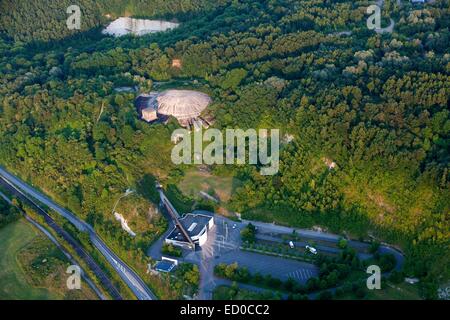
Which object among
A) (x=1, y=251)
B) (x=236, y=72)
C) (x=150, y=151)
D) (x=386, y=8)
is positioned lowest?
(x=1, y=251)

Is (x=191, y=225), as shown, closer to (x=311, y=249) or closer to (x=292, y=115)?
(x=311, y=249)

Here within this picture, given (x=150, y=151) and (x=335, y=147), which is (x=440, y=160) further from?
(x=150, y=151)

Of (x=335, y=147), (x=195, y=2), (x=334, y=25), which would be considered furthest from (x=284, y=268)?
(x=195, y=2)

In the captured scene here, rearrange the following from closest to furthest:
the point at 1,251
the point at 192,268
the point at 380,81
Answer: the point at 192,268 → the point at 1,251 → the point at 380,81

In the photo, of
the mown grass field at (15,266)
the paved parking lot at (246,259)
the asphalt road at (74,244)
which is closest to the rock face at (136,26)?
the asphalt road at (74,244)

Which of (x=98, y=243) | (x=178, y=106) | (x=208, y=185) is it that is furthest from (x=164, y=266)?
(x=178, y=106)

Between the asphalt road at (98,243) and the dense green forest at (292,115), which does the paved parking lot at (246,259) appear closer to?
the dense green forest at (292,115)
